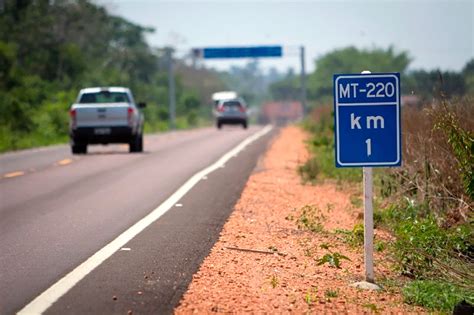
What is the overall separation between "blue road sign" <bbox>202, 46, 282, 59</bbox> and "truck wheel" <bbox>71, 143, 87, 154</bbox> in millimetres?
48956

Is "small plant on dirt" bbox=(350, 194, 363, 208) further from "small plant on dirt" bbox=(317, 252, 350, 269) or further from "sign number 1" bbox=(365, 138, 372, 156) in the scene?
"sign number 1" bbox=(365, 138, 372, 156)

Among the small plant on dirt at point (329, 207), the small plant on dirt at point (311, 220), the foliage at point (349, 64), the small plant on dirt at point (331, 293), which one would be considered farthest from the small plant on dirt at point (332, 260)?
the foliage at point (349, 64)

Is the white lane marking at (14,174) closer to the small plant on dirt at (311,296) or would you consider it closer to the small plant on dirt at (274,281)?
the small plant on dirt at (274,281)

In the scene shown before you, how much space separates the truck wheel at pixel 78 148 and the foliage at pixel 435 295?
66.8 ft

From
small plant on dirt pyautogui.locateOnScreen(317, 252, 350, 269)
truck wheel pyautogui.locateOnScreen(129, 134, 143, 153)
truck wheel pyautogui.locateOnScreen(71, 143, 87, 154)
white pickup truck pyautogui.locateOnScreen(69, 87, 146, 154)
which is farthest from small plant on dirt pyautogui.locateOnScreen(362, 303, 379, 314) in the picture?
truck wheel pyautogui.locateOnScreen(71, 143, 87, 154)

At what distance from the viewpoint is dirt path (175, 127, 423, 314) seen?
23.1 ft

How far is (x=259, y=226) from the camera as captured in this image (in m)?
11.3

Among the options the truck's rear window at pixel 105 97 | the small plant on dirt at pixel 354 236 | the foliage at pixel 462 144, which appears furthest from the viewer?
the truck's rear window at pixel 105 97

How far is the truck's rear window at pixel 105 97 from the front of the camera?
27.7 metres

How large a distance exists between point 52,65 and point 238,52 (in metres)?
22.5

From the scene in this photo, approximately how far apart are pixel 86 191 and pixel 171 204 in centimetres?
283

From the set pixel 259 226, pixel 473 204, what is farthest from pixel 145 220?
pixel 473 204

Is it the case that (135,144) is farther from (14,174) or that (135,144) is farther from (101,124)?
(14,174)

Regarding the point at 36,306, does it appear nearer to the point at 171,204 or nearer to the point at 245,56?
the point at 171,204
